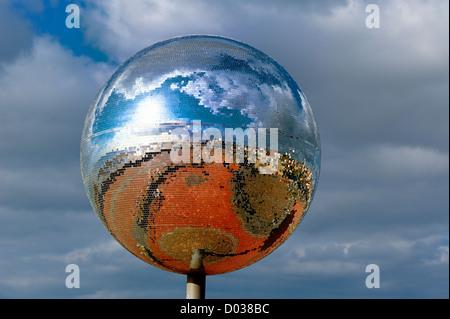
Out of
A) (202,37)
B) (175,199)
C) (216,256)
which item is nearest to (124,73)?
(202,37)

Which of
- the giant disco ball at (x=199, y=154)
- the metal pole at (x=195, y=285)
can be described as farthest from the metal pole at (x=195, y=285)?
the giant disco ball at (x=199, y=154)

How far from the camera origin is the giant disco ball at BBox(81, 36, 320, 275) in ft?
43.5

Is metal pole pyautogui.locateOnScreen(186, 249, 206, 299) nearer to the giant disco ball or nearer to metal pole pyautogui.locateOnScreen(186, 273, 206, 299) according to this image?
metal pole pyautogui.locateOnScreen(186, 273, 206, 299)

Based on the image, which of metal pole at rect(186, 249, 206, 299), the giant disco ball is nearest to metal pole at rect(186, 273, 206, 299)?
metal pole at rect(186, 249, 206, 299)

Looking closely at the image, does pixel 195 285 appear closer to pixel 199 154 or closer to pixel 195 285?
pixel 195 285

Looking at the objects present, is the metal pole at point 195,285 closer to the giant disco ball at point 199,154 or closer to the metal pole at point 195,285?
the metal pole at point 195,285

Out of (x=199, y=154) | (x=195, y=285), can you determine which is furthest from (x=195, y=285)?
(x=199, y=154)

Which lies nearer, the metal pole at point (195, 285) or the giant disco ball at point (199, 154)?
the giant disco ball at point (199, 154)

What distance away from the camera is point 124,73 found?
48.0 ft

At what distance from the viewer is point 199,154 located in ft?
43.1

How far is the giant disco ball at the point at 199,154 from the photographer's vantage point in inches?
522

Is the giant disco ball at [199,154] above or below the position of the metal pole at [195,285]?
above
